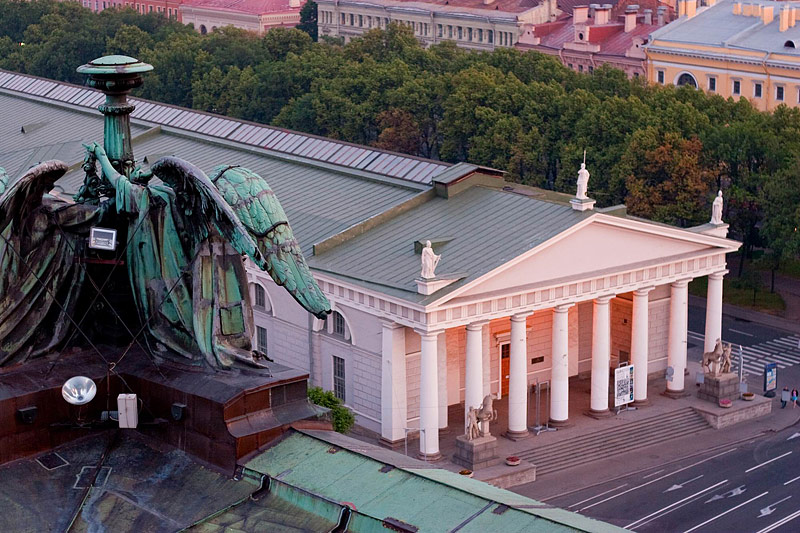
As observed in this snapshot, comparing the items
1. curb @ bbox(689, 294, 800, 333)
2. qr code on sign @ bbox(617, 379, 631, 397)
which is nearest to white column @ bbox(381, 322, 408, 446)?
qr code on sign @ bbox(617, 379, 631, 397)

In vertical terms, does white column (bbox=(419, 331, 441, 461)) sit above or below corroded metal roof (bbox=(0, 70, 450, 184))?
below

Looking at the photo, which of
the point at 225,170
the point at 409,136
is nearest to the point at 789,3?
the point at 409,136

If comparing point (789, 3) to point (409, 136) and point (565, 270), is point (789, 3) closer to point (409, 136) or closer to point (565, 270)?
point (409, 136)

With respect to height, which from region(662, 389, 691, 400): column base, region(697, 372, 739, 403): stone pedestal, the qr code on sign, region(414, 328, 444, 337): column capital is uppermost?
region(414, 328, 444, 337): column capital

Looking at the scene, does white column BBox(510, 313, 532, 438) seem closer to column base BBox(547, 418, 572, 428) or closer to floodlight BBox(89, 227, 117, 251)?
column base BBox(547, 418, 572, 428)

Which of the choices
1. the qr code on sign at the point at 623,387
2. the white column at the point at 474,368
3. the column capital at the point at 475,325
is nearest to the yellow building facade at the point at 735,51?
the qr code on sign at the point at 623,387

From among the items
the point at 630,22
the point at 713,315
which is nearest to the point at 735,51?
the point at 630,22
